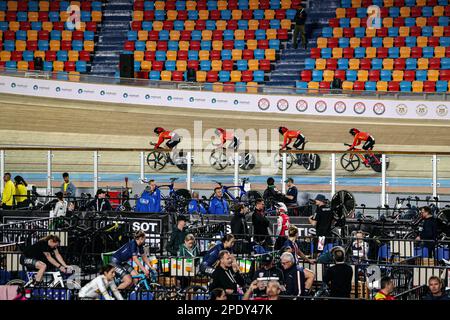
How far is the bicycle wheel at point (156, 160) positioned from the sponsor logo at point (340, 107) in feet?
30.7

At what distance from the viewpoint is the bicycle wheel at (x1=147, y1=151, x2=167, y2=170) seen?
23344 mm

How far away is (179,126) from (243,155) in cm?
1014

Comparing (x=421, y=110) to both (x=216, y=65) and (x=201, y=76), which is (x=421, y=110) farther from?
(x=201, y=76)

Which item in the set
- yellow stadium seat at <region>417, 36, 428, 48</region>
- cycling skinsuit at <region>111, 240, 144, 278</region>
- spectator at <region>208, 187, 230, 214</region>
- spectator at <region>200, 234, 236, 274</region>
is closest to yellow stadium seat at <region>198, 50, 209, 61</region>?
yellow stadium seat at <region>417, 36, 428, 48</region>

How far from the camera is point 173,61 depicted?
3644cm

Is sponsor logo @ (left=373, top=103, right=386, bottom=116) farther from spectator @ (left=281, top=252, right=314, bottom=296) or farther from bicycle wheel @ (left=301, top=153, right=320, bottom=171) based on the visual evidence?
spectator @ (left=281, top=252, right=314, bottom=296)

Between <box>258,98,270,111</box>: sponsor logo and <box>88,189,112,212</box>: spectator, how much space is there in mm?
11848

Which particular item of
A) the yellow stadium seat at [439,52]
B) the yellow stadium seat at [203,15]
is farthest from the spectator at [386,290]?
the yellow stadium seat at [203,15]

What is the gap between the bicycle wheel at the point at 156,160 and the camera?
23344mm

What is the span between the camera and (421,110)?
1211 inches

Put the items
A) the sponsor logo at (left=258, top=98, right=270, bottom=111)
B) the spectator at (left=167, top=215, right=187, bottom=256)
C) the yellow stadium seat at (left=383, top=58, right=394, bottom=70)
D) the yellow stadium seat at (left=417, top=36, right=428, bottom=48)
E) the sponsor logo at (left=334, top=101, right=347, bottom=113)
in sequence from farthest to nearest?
1. the yellow stadium seat at (left=417, top=36, right=428, bottom=48)
2. the yellow stadium seat at (left=383, top=58, right=394, bottom=70)
3. the sponsor logo at (left=258, top=98, right=270, bottom=111)
4. the sponsor logo at (left=334, top=101, right=347, bottom=113)
5. the spectator at (left=167, top=215, right=187, bottom=256)

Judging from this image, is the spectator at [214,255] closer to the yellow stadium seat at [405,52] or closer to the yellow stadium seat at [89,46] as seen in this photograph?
the yellow stadium seat at [405,52]
